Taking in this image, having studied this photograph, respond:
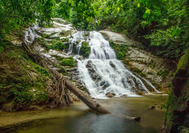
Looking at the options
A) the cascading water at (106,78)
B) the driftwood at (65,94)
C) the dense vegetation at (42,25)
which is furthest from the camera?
the cascading water at (106,78)

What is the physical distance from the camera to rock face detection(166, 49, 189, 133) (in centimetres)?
211

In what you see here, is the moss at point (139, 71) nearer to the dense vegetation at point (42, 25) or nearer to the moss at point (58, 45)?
the dense vegetation at point (42, 25)

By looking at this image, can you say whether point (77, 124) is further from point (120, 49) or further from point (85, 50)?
point (120, 49)

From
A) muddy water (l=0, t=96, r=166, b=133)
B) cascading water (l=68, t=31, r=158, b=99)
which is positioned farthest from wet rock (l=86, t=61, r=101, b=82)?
muddy water (l=0, t=96, r=166, b=133)

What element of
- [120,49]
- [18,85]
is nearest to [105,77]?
[120,49]

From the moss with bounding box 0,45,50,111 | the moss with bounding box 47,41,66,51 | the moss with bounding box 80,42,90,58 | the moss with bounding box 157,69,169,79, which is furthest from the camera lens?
the moss with bounding box 80,42,90,58

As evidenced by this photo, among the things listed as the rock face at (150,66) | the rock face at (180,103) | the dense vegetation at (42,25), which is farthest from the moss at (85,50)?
the rock face at (180,103)

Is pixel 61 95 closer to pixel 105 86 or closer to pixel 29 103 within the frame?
pixel 29 103

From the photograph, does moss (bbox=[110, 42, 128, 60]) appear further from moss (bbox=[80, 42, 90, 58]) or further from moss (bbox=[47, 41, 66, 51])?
moss (bbox=[47, 41, 66, 51])

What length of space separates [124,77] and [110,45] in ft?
20.6

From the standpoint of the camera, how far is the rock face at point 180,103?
6.91 feet

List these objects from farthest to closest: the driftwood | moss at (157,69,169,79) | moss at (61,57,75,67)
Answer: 1. moss at (157,69,169,79)
2. moss at (61,57,75,67)
3. the driftwood

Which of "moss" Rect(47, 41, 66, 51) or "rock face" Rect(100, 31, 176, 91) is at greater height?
"moss" Rect(47, 41, 66, 51)

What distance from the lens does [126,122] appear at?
3330 millimetres
